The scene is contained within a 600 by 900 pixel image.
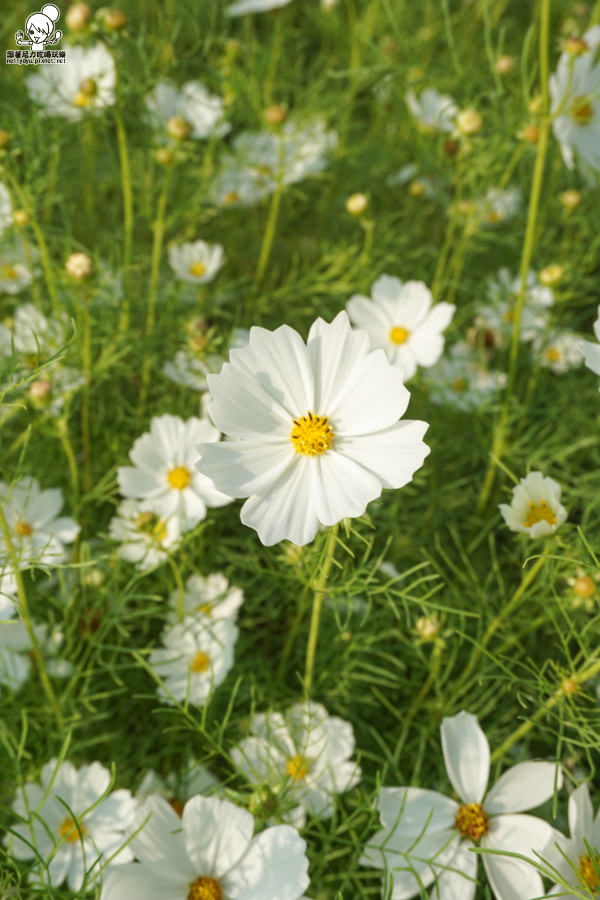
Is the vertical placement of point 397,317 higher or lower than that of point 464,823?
higher

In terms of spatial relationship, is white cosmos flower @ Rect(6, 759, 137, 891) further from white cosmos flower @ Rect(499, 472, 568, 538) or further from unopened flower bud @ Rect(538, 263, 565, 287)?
unopened flower bud @ Rect(538, 263, 565, 287)

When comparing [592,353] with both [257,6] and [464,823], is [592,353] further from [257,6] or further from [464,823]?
[257,6]

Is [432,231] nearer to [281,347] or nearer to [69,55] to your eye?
[69,55]

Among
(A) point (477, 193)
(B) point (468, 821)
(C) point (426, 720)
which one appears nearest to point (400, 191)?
(A) point (477, 193)

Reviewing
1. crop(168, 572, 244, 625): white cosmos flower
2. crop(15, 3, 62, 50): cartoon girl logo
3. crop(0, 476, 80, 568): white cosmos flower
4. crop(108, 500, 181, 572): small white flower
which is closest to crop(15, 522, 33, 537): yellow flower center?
crop(0, 476, 80, 568): white cosmos flower

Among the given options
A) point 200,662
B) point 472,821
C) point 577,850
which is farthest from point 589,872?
point 200,662

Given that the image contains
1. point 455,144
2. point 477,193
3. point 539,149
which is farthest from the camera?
point 455,144
